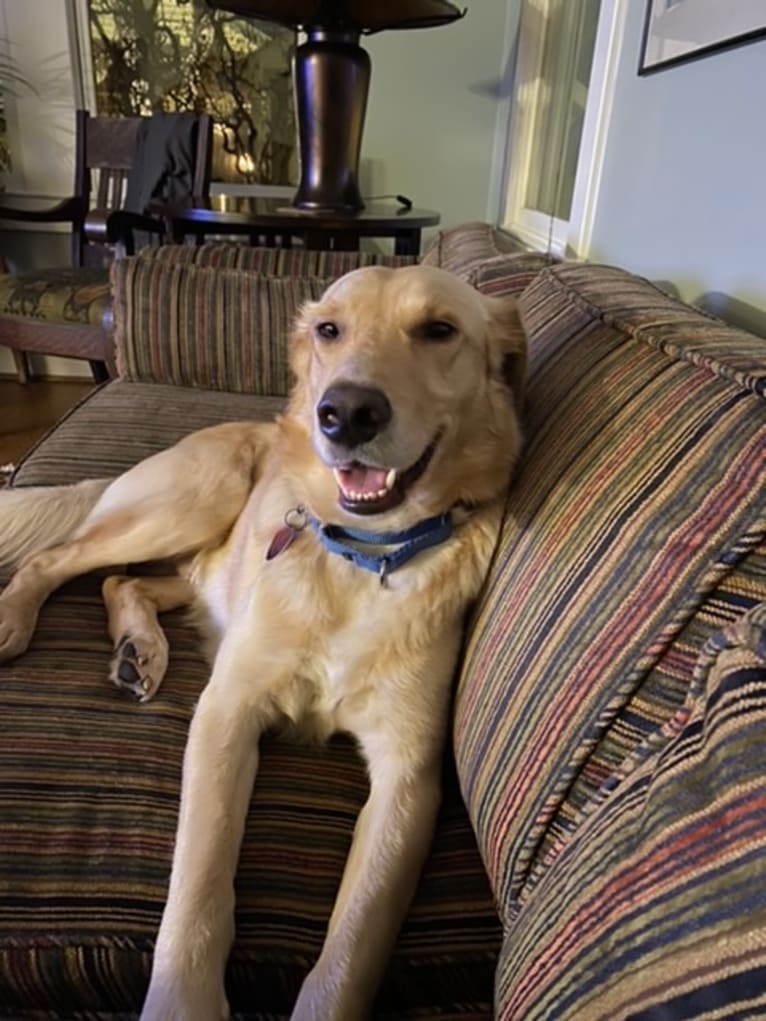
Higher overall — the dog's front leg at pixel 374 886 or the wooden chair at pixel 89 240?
the wooden chair at pixel 89 240

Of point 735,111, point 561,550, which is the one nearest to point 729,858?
point 561,550

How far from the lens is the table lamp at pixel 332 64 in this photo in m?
2.63

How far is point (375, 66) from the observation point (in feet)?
12.9

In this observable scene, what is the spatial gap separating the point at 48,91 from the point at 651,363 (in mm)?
4304

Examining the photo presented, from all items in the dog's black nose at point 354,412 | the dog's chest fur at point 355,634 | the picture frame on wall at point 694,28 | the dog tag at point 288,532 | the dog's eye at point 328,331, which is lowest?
the dog's chest fur at point 355,634

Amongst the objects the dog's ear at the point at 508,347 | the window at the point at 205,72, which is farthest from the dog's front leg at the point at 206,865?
the window at the point at 205,72

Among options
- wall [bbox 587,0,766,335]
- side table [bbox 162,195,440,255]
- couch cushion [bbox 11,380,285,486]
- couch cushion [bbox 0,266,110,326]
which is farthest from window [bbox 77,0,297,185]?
wall [bbox 587,0,766,335]

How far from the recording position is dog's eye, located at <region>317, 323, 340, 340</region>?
1.14 metres

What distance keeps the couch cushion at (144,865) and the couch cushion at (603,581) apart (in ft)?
0.35

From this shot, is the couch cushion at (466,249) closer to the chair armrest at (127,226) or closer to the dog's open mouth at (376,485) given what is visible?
the dog's open mouth at (376,485)

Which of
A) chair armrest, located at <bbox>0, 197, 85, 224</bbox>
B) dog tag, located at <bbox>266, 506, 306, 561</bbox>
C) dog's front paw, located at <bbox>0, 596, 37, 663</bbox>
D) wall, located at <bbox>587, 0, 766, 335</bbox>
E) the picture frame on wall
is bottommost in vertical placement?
dog's front paw, located at <bbox>0, 596, 37, 663</bbox>

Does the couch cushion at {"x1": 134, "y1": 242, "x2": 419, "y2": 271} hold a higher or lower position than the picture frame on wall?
lower

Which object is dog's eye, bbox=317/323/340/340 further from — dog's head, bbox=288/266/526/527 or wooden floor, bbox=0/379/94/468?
wooden floor, bbox=0/379/94/468

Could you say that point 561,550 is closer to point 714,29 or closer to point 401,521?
point 401,521
